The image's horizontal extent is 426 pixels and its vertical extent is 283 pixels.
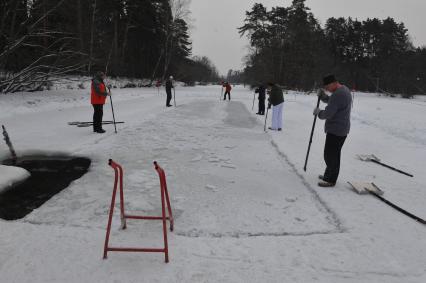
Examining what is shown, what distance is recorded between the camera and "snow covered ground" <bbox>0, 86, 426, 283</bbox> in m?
3.34

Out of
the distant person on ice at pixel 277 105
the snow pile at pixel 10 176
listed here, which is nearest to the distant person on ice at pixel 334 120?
the snow pile at pixel 10 176

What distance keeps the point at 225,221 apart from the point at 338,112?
2.93m

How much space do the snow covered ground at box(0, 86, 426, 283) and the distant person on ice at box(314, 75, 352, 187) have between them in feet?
1.14

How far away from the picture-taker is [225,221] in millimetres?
4449

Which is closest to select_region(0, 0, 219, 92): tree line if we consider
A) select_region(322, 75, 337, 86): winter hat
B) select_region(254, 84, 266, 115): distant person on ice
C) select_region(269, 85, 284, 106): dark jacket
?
select_region(254, 84, 266, 115): distant person on ice

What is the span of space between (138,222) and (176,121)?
9148mm

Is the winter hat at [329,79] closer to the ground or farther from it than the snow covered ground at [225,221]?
farther from it

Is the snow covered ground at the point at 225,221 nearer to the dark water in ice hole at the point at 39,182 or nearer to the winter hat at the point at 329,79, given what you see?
the dark water in ice hole at the point at 39,182

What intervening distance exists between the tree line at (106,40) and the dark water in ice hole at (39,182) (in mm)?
10382

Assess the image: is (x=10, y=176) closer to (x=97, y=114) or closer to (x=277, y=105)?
(x=97, y=114)

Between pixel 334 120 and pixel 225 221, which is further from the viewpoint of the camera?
pixel 334 120

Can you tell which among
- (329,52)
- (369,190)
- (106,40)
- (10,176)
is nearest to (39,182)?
(10,176)

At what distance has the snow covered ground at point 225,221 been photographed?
334cm

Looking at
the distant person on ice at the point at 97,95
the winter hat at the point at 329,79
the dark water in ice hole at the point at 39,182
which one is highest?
the winter hat at the point at 329,79
